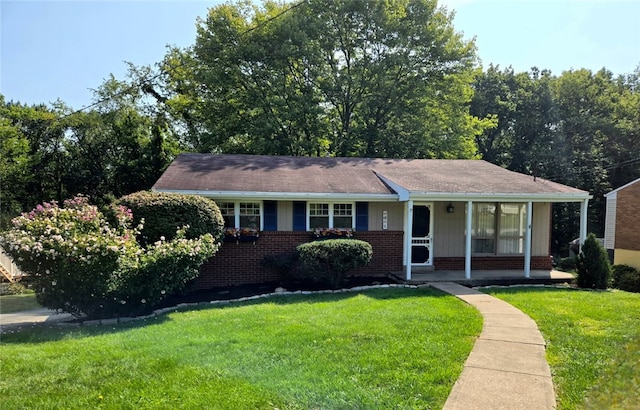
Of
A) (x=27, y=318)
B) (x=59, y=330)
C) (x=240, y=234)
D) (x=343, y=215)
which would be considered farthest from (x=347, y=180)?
(x=27, y=318)

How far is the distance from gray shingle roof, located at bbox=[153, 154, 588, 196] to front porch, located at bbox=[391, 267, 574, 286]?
2321 mm

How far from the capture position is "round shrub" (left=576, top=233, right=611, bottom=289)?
10.4 metres

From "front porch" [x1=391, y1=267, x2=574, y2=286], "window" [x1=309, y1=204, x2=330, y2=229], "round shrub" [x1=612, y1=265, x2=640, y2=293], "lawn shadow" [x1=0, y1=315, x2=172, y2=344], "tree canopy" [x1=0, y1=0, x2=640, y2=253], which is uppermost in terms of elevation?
"tree canopy" [x1=0, y1=0, x2=640, y2=253]

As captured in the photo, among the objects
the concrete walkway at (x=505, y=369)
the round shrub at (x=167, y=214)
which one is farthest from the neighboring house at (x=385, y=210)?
the concrete walkway at (x=505, y=369)

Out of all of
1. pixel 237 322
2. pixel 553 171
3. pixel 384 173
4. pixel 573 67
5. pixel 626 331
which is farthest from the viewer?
pixel 573 67

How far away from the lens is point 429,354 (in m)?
4.95

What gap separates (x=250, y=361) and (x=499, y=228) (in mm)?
10224

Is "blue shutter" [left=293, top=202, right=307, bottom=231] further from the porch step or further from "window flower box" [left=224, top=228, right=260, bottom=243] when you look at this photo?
the porch step

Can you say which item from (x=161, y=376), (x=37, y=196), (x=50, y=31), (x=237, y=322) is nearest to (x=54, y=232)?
(x=237, y=322)

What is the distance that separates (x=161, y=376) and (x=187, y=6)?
9198mm

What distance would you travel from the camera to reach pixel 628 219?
20078 millimetres

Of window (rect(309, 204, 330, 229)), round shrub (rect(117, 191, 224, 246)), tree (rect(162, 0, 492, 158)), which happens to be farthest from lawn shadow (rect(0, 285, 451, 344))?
tree (rect(162, 0, 492, 158))

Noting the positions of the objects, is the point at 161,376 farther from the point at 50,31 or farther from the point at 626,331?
the point at 50,31

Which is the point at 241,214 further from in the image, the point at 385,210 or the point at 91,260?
the point at 91,260
